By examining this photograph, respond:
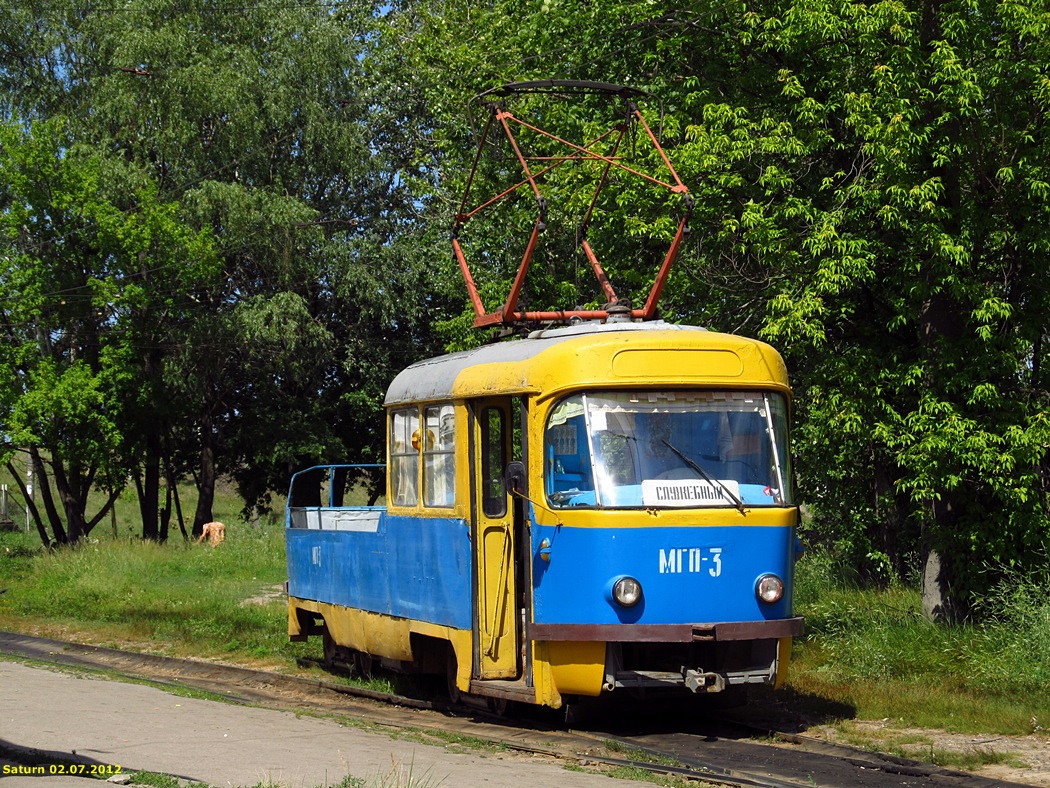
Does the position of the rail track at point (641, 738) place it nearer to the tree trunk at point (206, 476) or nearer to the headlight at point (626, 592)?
the headlight at point (626, 592)

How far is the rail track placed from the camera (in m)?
9.32

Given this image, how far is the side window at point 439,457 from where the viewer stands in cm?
1207

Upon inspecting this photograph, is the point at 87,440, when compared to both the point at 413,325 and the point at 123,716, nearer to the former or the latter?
the point at 413,325

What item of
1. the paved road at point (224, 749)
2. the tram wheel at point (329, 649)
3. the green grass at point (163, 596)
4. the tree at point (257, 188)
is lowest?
the green grass at point (163, 596)

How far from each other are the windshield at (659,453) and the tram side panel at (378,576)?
147 cm

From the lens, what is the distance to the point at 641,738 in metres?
10.8

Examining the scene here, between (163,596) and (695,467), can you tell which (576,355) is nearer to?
(695,467)

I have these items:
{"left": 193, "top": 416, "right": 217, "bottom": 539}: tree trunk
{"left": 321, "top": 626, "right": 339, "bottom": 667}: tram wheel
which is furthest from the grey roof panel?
{"left": 193, "top": 416, "right": 217, "bottom": 539}: tree trunk

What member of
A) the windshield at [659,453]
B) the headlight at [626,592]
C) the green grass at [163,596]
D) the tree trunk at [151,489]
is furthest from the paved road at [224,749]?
the tree trunk at [151,489]

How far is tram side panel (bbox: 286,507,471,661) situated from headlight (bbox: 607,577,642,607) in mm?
1688

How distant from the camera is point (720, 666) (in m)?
10.8

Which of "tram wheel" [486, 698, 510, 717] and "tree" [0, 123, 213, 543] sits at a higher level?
"tree" [0, 123, 213, 543]

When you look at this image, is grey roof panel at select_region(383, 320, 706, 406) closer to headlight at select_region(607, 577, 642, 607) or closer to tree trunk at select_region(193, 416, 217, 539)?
headlight at select_region(607, 577, 642, 607)

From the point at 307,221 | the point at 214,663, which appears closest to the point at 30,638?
the point at 214,663
